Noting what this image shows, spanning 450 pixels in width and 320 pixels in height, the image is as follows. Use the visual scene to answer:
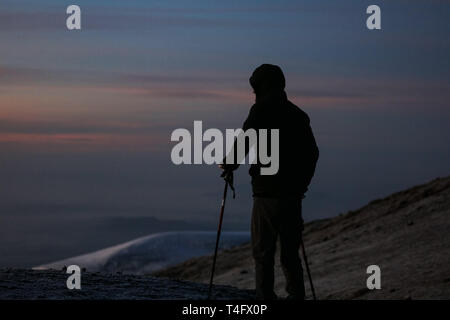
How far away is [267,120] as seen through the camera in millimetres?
10719

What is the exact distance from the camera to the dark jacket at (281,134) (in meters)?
10.7

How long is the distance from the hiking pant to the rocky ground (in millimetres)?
1815

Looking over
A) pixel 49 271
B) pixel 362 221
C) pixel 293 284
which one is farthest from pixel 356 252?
pixel 293 284

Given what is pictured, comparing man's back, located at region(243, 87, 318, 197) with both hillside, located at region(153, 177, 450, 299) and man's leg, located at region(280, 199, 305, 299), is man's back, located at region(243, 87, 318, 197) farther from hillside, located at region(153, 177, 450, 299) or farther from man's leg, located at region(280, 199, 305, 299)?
hillside, located at region(153, 177, 450, 299)

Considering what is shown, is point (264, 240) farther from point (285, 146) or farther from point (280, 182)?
point (285, 146)

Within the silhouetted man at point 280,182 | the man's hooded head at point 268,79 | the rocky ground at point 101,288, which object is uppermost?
the man's hooded head at point 268,79

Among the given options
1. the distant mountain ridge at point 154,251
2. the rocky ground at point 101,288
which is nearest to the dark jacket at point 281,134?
the rocky ground at point 101,288

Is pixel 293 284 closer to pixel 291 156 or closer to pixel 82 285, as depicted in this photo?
pixel 291 156

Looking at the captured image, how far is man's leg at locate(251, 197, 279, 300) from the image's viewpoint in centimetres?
1074

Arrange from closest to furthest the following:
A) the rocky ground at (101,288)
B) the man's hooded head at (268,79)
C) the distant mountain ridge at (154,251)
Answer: the man's hooded head at (268,79) → the rocky ground at (101,288) → the distant mountain ridge at (154,251)

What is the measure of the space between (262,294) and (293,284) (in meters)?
0.41

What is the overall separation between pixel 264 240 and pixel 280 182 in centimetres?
75

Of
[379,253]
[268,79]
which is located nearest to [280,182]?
[268,79]

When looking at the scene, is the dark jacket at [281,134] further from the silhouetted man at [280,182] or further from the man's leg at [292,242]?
the man's leg at [292,242]
